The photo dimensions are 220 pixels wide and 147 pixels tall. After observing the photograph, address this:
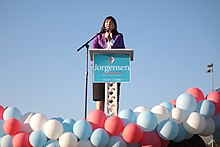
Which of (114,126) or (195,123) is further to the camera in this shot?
(195,123)

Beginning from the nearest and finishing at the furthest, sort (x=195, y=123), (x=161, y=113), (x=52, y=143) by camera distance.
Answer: (x=52, y=143), (x=195, y=123), (x=161, y=113)

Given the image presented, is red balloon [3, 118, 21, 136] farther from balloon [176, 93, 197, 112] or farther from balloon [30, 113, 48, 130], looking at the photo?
balloon [176, 93, 197, 112]

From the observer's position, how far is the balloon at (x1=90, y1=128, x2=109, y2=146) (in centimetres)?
348

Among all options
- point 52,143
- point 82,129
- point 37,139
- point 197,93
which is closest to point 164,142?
point 197,93

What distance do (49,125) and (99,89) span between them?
1257 millimetres

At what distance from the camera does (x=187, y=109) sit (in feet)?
12.7

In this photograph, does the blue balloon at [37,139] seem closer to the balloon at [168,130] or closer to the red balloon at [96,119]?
the red balloon at [96,119]

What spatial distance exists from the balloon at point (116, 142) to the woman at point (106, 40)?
1155 mm

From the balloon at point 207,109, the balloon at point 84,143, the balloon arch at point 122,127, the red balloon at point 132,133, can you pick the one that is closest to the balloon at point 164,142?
the balloon arch at point 122,127

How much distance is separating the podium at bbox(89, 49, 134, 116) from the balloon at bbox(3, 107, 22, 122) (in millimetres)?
1100

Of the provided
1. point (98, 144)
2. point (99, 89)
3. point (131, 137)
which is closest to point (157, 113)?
point (131, 137)

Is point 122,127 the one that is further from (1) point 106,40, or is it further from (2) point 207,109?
(1) point 106,40

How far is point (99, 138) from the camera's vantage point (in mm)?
3477

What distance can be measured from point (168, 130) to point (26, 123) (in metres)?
1.78
